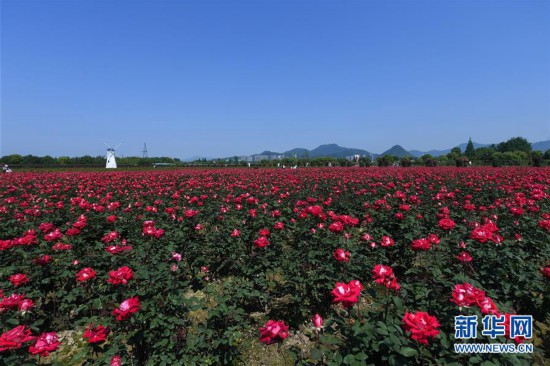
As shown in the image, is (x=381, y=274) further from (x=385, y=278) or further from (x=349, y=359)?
(x=349, y=359)

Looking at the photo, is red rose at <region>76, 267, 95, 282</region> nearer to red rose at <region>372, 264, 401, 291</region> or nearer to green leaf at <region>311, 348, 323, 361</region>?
green leaf at <region>311, 348, 323, 361</region>

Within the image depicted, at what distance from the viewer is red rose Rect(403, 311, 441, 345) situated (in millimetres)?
1729

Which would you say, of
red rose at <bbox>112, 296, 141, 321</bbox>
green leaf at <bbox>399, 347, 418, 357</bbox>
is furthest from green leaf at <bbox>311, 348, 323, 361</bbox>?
red rose at <bbox>112, 296, 141, 321</bbox>

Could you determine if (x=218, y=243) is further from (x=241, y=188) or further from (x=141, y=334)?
(x=241, y=188)

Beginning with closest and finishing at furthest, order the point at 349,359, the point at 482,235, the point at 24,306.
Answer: the point at 349,359 → the point at 24,306 → the point at 482,235

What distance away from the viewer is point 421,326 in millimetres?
1764

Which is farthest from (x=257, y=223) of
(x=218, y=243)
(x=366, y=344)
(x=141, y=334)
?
(x=366, y=344)

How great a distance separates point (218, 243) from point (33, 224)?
3960 millimetres

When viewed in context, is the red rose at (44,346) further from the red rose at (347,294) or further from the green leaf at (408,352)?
the green leaf at (408,352)

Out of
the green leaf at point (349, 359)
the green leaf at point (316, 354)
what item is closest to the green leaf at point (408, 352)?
the green leaf at point (349, 359)

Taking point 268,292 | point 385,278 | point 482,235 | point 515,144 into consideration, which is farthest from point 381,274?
point 515,144

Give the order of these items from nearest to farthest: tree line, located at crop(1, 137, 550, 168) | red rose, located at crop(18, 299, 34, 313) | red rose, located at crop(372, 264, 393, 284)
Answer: red rose, located at crop(372, 264, 393, 284) → red rose, located at crop(18, 299, 34, 313) → tree line, located at crop(1, 137, 550, 168)

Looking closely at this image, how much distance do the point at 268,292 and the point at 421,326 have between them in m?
2.81

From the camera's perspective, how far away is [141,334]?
278cm
